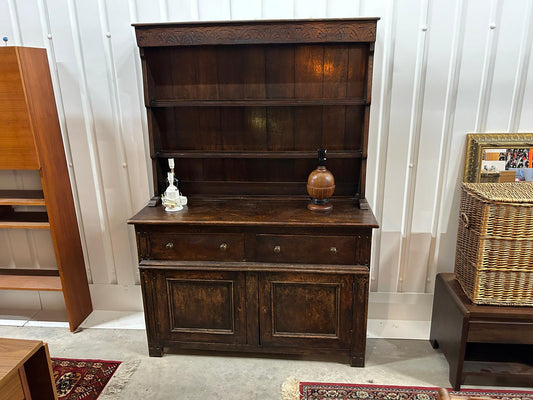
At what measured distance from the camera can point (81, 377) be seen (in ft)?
7.59

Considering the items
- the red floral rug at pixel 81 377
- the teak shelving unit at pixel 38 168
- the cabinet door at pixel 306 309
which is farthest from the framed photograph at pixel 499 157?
the teak shelving unit at pixel 38 168

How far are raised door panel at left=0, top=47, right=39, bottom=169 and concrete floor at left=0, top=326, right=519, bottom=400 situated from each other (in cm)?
124

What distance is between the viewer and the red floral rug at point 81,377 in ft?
7.20

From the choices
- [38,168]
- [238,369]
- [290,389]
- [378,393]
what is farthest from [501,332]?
[38,168]

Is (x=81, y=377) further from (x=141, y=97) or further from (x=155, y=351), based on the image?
(x=141, y=97)

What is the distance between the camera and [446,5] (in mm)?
2258

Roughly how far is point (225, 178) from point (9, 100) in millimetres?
1382

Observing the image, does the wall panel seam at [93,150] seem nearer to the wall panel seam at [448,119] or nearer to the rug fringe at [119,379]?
the rug fringe at [119,379]

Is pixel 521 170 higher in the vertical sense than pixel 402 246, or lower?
higher

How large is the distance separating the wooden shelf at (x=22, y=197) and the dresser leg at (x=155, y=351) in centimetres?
116

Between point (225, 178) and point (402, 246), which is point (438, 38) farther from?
point (225, 178)

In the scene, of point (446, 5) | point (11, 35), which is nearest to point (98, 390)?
point (11, 35)

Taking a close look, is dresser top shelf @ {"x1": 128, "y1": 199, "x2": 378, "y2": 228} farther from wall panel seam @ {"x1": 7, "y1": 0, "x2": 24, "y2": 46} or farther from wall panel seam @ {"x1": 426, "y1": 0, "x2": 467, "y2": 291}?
wall panel seam @ {"x1": 7, "y1": 0, "x2": 24, "y2": 46}

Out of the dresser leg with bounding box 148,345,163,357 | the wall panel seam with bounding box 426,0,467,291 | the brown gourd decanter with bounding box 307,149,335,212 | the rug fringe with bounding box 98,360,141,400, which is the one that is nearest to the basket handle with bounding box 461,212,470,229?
the wall panel seam with bounding box 426,0,467,291
